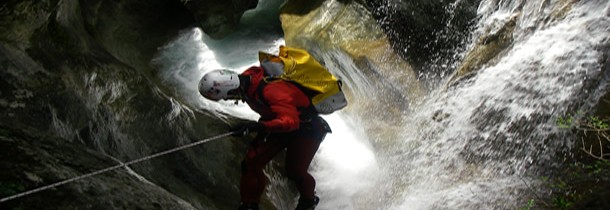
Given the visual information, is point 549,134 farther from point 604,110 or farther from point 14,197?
point 14,197

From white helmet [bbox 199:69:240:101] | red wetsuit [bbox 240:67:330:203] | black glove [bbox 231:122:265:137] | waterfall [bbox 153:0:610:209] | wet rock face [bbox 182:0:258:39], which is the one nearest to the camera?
black glove [bbox 231:122:265:137]

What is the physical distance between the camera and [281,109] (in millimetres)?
4895

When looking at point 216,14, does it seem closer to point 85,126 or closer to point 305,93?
point 85,126

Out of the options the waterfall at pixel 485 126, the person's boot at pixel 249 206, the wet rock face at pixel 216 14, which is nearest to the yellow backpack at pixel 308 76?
the person's boot at pixel 249 206

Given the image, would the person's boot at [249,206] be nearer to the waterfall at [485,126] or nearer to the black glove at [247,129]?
the black glove at [247,129]

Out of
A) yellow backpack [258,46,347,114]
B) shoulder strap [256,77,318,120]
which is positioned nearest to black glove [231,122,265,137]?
shoulder strap [256,77,318,120]

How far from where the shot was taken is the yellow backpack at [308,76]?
5.35 meters

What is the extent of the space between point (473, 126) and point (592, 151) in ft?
6.73

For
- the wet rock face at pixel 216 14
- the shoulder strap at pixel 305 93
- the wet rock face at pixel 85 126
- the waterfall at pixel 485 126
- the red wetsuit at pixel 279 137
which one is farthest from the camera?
the wet rock face at pixel 216 14

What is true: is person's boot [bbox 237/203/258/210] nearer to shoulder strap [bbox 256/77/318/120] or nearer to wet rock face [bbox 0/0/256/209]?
wet rock face [bbox 0/0/256/209]

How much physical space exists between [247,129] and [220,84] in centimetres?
97

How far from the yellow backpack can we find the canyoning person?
81 millimetres

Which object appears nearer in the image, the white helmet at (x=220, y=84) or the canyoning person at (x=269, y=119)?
the canyoning person at (x=269, y=119)

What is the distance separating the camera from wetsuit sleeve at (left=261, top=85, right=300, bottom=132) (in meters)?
4.67
